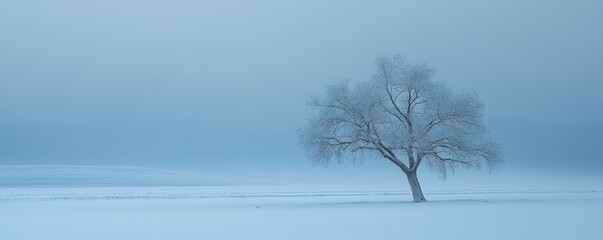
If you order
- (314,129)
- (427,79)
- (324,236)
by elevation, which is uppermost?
(427,79)

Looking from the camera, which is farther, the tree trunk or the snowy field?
the tree trunk

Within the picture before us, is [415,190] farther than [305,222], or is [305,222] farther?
[415,190]

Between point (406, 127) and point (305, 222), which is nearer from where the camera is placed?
point (305, 222)

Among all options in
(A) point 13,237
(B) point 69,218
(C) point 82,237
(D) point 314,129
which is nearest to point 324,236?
(C) point 82,237

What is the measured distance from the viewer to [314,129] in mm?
35750

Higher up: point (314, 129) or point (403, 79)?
point (403, 79)

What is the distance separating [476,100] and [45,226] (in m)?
21.5

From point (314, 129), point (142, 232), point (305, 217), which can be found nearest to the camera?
point (142, 232)

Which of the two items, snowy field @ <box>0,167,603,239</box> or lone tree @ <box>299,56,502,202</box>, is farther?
lone tree @ <box>299,56,502,202</box>

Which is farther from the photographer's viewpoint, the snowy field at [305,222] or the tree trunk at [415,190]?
the tree trunk at [415,190]

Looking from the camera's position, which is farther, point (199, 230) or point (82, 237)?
point (199, 230)

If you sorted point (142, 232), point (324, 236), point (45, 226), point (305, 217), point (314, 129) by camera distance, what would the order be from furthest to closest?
point (314, 129) → point (305, 217) → point (45, 226) → point (142, 232) → point (324, 236)

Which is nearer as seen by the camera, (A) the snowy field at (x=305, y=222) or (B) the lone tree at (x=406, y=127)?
(A) the snowy field at (x=305, y=222)

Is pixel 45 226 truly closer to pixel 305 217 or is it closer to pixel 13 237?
pixel 13 237
